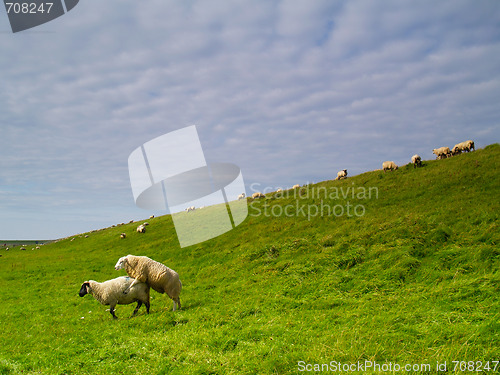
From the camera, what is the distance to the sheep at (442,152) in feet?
113

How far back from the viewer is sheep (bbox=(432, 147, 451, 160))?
113ft

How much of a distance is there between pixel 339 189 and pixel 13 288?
32348mm

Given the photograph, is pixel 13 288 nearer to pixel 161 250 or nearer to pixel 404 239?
pixel 161 250

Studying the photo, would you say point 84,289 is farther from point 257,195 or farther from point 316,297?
point 257,195

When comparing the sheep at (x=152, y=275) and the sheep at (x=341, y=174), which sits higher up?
the sheep at (x=341, y=174)

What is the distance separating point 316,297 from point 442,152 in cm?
2937

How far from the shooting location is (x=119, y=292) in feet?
46.9

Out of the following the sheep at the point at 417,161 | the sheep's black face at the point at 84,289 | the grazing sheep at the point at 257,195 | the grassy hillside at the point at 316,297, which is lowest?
the grassy hillside at the point at 316,297

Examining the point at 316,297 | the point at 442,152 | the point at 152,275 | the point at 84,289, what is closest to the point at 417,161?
the point at 442,152

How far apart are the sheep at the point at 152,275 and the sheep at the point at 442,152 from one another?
3334cm

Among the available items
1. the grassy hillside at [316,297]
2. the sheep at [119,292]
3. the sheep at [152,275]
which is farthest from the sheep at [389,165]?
the sheep at [119,292]

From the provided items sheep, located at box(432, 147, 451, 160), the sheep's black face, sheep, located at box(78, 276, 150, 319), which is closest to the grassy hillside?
sheep, located at box(78, 276, 150, 319)

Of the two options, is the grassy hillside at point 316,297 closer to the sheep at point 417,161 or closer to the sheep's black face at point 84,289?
the sheep's black face at point 84,289

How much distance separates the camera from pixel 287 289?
51.0 feet
